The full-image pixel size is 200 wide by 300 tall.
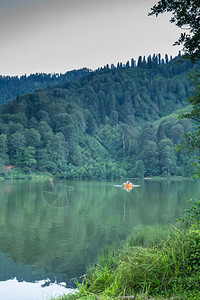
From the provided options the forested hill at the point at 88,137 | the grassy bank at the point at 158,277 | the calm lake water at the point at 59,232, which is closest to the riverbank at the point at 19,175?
the forested hill at the point at 88,137

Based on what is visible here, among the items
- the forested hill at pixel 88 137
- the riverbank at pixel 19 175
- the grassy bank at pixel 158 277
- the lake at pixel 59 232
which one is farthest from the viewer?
the forested hill at pixel 88 137

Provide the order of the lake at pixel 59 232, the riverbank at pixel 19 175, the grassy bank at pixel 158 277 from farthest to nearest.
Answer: the riverbank at pixel 19 175 → the lake at pixel 59 232 → the grassy bank at pixel 158 277

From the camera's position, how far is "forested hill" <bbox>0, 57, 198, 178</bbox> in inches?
3871

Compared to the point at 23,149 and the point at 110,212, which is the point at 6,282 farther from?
the point at 23,149

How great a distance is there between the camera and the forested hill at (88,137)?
98312 mm

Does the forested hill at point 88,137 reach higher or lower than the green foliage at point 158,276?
higher

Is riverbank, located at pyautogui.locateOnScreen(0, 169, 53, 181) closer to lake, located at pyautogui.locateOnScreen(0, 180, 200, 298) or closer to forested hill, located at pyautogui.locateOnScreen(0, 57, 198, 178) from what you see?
forested hill, located at pyautogui.locateOnScreen(0, 57, 198, 178)

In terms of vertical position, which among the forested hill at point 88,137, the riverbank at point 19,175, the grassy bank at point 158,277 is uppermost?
the forested hill at point 88,137

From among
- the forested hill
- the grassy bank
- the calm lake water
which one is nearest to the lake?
the calm lake water

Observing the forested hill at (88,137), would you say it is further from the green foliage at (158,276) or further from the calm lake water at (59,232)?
the green foliage at (158,276)

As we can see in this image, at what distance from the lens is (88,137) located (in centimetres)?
13362

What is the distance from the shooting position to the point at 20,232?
63.5 feet

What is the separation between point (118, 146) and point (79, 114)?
2135cm

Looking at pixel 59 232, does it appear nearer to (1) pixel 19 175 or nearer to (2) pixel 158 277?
(2) pixel 158 277
